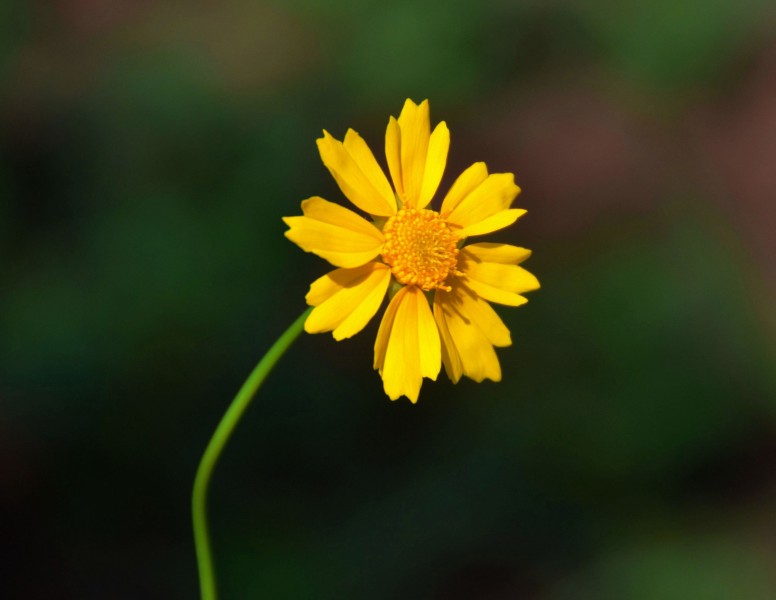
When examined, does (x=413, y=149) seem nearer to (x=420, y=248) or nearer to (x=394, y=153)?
(x=394, y=153)

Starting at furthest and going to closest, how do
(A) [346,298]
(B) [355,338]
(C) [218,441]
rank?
1. (B) [355,338]
2. (A) [346,298]
3. (C) [218,441]

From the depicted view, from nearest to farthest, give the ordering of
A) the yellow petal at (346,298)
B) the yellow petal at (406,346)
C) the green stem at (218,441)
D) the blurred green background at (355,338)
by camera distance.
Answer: the green stem at (218,441), the yellow petal at (346,298), the yellow petal at (406,346), the blurred green background at (355,338)

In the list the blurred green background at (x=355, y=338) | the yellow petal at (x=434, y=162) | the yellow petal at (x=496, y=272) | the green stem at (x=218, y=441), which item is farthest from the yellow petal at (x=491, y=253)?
the blurred green background at (x=355, y=338)

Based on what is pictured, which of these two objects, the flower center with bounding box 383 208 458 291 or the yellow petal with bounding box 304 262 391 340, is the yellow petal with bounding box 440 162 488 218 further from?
the yellow petal with bounding box 304 262 391 340

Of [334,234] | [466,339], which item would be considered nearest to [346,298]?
[334,234]

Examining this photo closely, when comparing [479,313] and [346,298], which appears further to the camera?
[479,313]

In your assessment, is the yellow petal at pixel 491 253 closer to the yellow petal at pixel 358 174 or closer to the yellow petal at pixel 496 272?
the yellow petal at pixel 496 272
